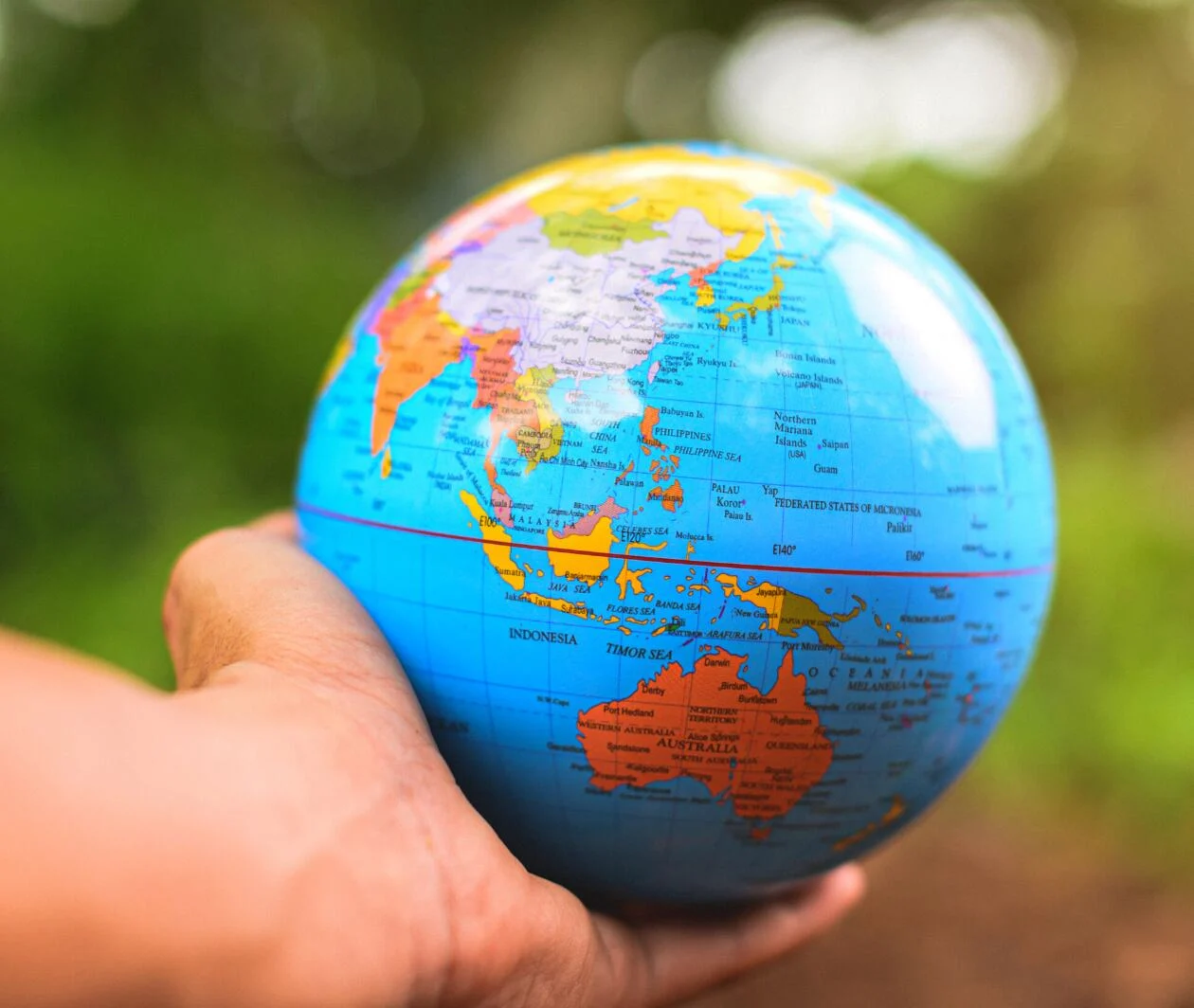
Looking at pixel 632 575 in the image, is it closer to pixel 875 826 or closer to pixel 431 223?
pixel 875 826

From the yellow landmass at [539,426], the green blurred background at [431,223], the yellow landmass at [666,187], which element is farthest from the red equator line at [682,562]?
the green blurred background at [431,223]

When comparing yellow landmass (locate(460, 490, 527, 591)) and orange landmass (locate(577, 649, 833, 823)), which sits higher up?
yellow landmass (locate(460, 490, 527, 591))

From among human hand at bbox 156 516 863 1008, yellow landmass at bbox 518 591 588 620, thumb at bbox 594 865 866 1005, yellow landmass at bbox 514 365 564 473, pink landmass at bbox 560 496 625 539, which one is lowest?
thumb at bbox 594 865 866 1005

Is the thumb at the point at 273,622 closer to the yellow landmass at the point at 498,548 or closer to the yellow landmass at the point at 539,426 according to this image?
the yellow landmass at the point at 498,548

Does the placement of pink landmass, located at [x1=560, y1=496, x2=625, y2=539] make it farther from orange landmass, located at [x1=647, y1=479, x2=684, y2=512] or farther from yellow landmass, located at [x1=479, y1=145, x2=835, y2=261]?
yellow landmass, located at [x1=479, y1=145, x2=835, y2=261]

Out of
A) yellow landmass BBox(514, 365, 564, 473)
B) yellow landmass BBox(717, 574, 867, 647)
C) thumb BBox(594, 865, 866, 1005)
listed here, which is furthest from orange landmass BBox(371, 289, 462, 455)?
thumb BBox(594, 865, 866, 1005)

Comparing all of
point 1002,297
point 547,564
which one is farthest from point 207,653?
point 1002,297

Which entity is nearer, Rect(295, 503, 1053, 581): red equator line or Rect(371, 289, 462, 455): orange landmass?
Rect(295, 503, 1053, 581): red equator line

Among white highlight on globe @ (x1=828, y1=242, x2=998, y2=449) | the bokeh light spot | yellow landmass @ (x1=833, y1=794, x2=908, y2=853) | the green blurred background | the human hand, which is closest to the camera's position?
the human hand
